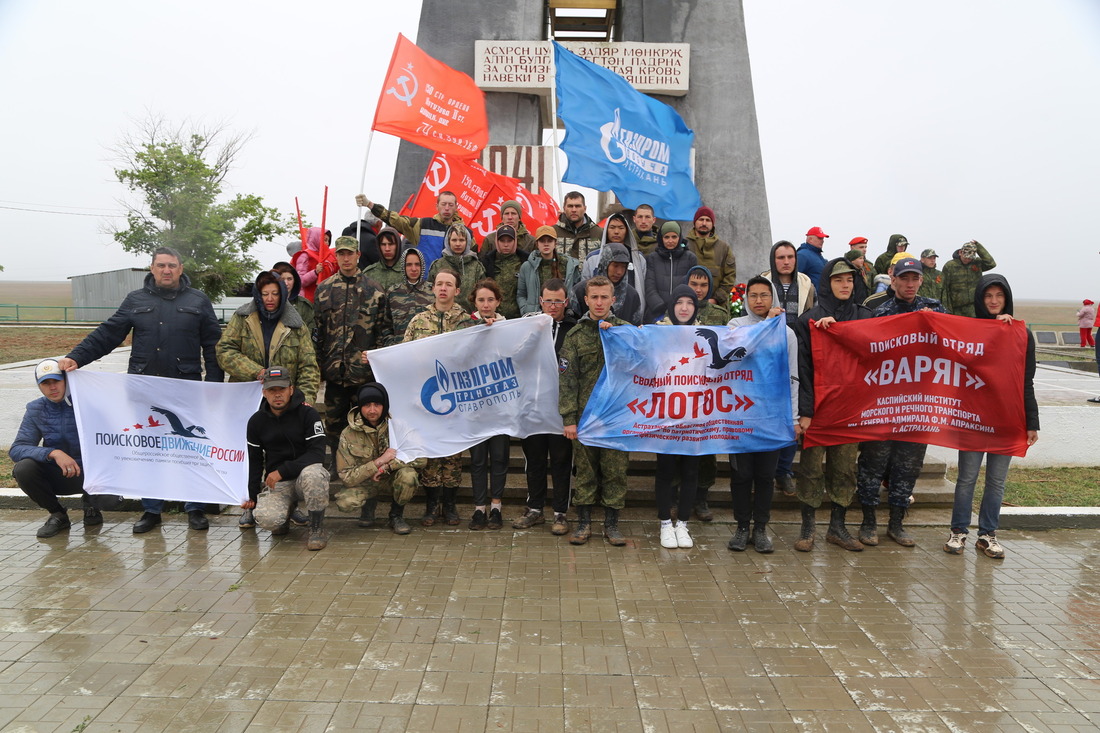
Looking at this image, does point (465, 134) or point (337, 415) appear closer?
point (337, 415)

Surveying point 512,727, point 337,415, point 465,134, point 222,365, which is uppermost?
point 465,134

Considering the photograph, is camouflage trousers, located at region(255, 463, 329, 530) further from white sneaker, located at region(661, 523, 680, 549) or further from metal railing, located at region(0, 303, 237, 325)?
metal railing, located at region(0, 303, 237, 325)

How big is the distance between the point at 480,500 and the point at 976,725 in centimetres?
390

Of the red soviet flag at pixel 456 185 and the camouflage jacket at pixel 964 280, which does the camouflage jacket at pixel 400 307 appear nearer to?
the red soviet flag at pixel 456 185

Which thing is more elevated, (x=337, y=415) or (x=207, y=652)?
(x=337, y=415)

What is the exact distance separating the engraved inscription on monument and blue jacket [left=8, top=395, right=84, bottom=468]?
25.9 ft

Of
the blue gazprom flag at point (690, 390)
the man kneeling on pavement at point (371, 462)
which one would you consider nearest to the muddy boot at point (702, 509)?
the blue gazprom flag at point (690, 390)

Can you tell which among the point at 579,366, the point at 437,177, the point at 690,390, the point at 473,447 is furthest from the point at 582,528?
the point at 437,177

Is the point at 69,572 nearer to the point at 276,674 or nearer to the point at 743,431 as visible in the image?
the point at 276,674

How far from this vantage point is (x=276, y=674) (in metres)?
3.84

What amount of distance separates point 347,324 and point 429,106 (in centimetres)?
384

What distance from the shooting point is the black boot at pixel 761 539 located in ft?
18.8

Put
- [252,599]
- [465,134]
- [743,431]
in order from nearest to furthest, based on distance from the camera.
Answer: [252,599]
[743,431]
[465,134]

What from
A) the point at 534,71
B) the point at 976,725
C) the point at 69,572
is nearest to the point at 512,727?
the point at 976,725
